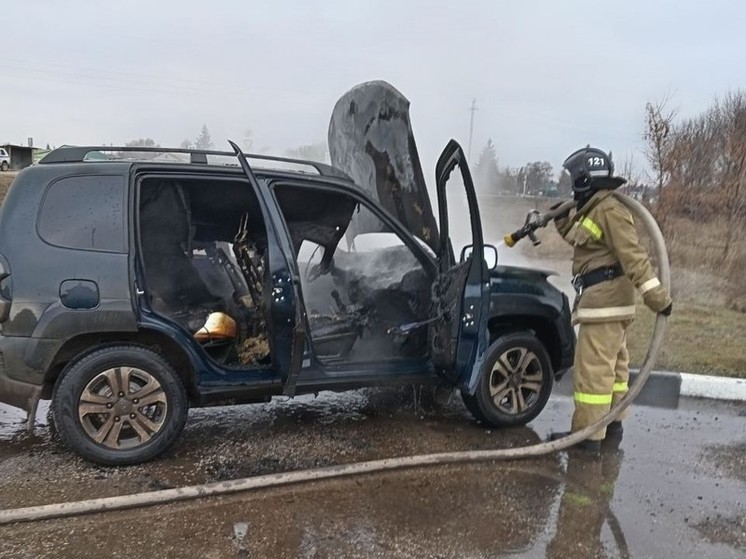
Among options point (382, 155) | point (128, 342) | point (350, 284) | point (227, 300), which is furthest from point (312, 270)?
point (128, 342)

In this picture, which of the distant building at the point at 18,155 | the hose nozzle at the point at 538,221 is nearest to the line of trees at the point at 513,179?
the hose nozzle at the point at 538,221

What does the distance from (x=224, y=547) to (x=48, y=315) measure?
5.08 ft

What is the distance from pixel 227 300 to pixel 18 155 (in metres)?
37.5

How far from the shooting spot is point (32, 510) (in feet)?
10.0

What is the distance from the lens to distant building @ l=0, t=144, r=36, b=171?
35.8 metres

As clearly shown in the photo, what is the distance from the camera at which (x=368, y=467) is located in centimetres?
366

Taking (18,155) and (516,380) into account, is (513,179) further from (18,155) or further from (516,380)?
(18,155)

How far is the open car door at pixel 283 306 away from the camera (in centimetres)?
386

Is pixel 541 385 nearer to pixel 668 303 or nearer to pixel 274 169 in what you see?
pixel 668 303

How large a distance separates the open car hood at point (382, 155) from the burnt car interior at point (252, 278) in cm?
22

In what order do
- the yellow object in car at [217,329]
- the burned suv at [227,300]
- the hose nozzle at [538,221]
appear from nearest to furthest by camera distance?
the burned suv at [227,300]
the yellow object in car at [217,329]
the hose nozzle at [538,221]

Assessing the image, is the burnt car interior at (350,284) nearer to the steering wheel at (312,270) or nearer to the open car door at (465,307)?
the steering wheel at (312,270)

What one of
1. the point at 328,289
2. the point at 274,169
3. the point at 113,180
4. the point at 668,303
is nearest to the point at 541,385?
the point at 668,303

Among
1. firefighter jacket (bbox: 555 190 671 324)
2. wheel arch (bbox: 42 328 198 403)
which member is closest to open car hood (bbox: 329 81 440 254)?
firefighter jacket (bbox: 555 190 671 324)
